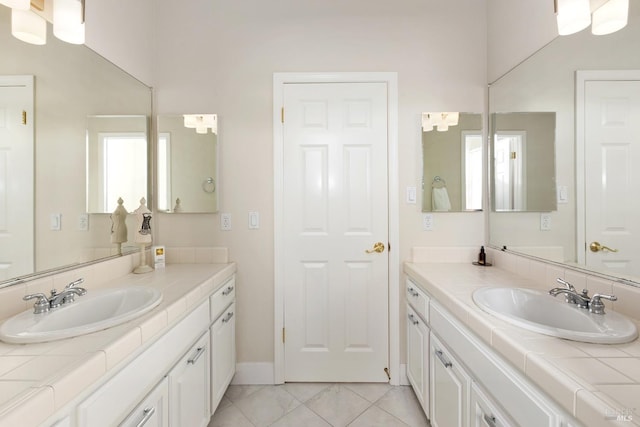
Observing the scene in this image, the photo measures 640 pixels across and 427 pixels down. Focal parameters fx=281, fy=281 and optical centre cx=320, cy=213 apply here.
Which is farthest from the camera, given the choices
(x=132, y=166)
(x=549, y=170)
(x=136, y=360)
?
(x=132, y=166)

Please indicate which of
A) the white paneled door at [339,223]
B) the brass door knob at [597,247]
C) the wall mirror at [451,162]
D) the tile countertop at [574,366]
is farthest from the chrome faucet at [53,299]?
the brass door knob at [597,247]

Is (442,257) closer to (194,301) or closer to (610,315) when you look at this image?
(610,315)

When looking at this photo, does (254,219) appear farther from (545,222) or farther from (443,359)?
(545,222)

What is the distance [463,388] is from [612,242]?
0.86m

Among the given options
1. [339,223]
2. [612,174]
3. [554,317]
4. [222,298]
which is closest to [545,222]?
[612,174]

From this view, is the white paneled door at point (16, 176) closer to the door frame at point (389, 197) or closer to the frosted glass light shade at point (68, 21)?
the frosted glass light shade at point (68, 21)

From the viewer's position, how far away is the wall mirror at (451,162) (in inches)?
80.0

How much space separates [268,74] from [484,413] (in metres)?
2.23

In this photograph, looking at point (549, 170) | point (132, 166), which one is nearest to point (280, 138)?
point (132, 166)

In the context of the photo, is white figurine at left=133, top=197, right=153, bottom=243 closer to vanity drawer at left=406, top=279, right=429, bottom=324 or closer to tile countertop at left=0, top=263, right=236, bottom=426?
tile countertop at left=0, top=263, right=236, bottom=426

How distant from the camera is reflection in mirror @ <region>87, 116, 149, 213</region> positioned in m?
1.50

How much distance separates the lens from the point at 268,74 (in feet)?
6.71

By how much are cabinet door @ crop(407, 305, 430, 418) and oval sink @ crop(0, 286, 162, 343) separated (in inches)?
55.7

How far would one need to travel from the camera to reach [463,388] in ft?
3.82
